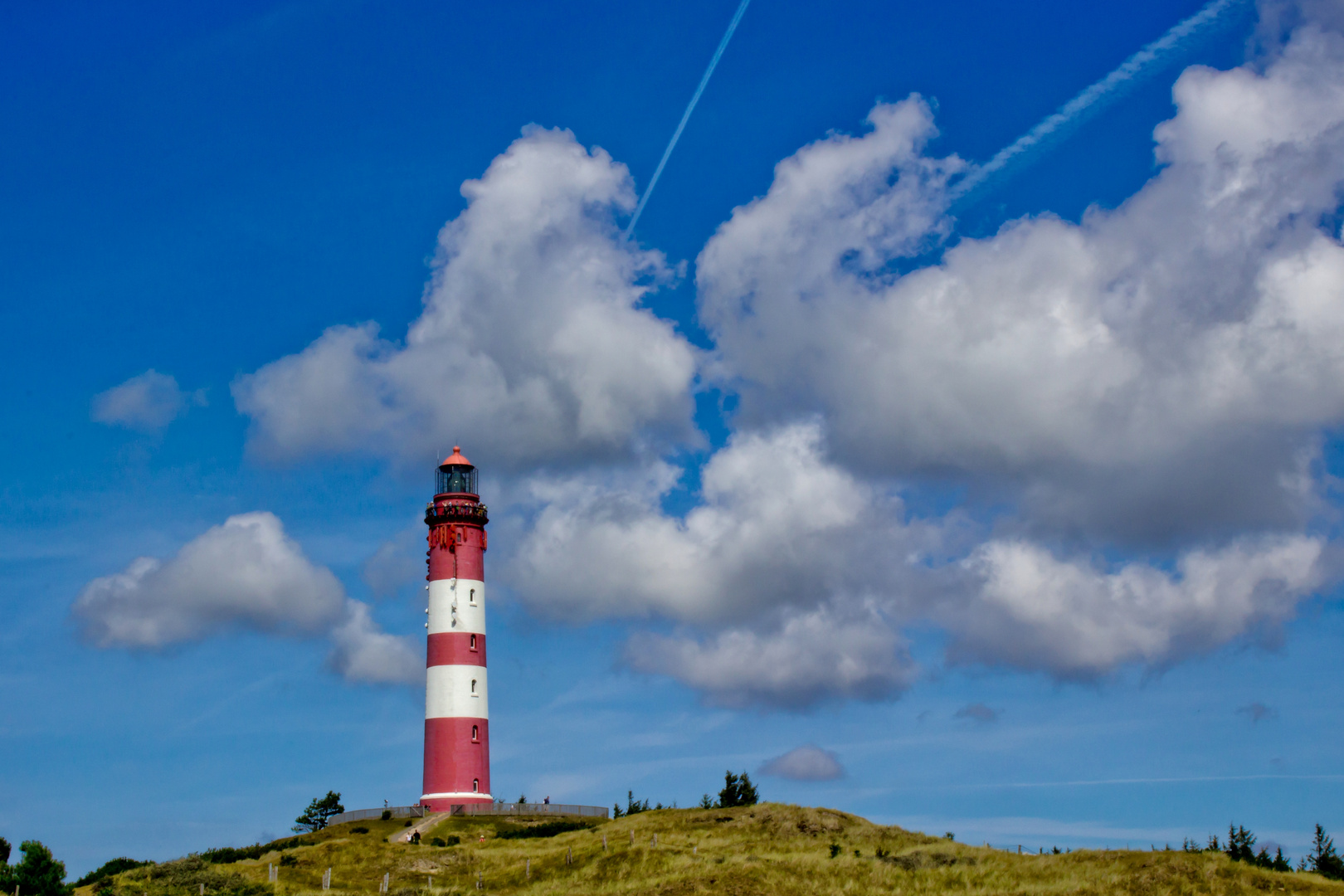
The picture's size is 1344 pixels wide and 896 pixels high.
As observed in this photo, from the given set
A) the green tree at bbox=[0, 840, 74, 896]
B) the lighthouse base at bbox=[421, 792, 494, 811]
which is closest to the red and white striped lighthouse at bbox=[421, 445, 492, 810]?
the lighthouse base at bbox=[421, 792, 494, 811]

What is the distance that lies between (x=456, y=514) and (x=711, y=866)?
33.0m

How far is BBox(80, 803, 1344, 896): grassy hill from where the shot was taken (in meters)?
57.8

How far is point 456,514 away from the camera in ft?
289

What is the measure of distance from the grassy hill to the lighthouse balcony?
1924 cm

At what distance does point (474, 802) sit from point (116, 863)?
66.8 ft

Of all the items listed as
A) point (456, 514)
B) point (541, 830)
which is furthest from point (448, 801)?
point (456, 514)

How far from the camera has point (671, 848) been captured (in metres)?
67.4

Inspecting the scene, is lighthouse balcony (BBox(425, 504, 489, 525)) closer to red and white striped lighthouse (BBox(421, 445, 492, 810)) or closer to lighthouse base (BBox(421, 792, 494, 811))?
red and white striped lighthouse (BBox(421, 445, 492, 810))

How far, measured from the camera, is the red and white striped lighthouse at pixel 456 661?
8312 cm

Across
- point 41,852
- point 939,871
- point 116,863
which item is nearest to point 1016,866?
point 939,871

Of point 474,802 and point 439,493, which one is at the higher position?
point 439,493

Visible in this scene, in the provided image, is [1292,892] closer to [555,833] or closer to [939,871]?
[939,871]

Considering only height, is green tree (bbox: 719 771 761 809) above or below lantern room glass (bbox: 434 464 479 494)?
below

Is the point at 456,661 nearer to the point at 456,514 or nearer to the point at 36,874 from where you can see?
the point at 456,514
